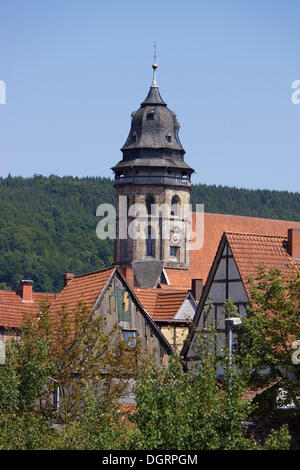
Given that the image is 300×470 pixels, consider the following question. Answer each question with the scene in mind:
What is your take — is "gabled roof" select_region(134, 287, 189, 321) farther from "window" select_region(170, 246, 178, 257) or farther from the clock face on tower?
the clock face on tower

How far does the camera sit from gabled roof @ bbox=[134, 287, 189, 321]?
55.7 metres

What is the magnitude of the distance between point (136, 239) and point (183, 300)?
4737 cm

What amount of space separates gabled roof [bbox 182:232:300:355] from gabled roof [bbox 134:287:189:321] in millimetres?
14867

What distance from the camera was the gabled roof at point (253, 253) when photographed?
128 ft

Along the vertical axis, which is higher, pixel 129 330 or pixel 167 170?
pixel 167 170

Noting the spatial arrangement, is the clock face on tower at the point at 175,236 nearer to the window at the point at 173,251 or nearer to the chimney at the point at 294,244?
the window at the point at 173,251

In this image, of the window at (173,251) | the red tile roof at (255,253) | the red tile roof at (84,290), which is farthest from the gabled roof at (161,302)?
the window at (173,251)

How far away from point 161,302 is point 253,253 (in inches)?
733

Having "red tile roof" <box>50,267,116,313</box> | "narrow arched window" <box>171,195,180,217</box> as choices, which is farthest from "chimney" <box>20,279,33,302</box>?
"narrow arched window" <box>171,195,180,217</box>

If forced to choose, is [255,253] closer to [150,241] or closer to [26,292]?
[26,292]

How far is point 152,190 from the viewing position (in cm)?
10538
